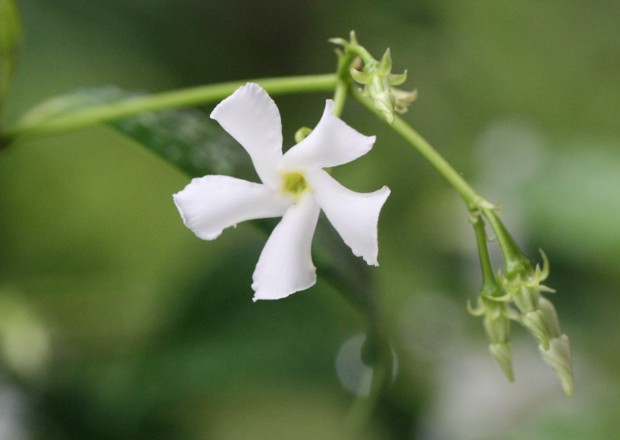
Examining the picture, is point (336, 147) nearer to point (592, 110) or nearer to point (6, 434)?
point (6, 434)

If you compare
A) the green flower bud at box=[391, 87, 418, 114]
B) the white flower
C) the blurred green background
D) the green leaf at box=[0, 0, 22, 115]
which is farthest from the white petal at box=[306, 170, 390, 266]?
the blurred green background

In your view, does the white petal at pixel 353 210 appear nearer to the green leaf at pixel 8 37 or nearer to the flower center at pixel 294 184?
the flower center at pixel 294 184

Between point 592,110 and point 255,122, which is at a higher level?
point 592,110

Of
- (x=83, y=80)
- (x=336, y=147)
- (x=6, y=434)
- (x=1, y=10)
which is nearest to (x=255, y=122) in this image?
(x=336, y=147)

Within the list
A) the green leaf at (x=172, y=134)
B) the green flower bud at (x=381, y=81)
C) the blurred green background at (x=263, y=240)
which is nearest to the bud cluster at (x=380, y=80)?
the green flower bud at (x=381, y=81)

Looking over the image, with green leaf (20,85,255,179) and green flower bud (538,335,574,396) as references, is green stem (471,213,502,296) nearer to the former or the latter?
green flower bud (538,335,574,396)

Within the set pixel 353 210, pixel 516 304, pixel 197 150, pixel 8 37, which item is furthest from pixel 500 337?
pixel 8 37

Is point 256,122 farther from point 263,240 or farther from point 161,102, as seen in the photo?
point 263,240

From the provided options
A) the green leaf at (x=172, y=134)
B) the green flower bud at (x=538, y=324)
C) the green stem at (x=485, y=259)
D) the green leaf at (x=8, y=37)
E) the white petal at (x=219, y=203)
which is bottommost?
the green flower bud at (x=538, y=324)
